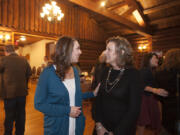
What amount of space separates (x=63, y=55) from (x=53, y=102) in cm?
51

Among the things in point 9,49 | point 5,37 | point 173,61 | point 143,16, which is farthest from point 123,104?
point 143,16

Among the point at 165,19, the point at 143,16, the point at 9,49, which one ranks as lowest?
the point at 9,49

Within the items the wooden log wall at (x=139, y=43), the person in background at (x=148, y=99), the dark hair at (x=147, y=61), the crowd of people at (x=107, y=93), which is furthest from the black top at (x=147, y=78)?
the wooden log wall at (x=139, y=43)

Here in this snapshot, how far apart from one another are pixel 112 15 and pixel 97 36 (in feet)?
15.1

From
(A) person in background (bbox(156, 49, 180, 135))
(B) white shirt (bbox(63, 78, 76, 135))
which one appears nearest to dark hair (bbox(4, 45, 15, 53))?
(B) white shirt (bbox(63, 78, 76, 135))

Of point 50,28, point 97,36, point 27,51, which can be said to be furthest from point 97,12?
point 27,51

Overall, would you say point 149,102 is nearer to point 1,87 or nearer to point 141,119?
point 141,119

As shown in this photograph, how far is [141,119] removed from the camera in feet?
9.39

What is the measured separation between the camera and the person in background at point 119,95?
149 centimetres

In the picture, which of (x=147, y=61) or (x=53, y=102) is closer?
(x=53, y=102)

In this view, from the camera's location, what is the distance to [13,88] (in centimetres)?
301

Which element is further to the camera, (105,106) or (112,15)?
(112,15)

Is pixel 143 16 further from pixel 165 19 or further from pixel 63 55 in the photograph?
pixel 63 55

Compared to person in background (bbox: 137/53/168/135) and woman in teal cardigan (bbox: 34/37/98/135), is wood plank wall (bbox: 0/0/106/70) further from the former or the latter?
woman in teal cardigan (bbox: 34/37/98/135)
